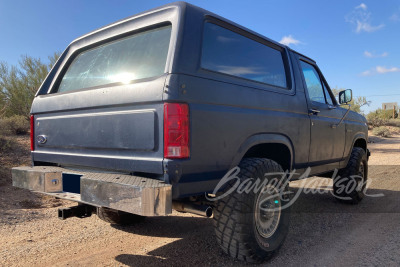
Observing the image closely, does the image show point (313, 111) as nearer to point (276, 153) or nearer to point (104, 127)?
point (276, 153)

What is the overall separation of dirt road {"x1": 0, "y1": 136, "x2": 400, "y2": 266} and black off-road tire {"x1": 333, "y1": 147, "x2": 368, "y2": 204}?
15 centimetres

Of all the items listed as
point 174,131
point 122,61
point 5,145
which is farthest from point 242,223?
point 5,145

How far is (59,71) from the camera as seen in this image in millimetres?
3459

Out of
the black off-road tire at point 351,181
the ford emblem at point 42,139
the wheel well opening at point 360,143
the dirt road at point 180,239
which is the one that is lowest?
the dirt road at point 180,239

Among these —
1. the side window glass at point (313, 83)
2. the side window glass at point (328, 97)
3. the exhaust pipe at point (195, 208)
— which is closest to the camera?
the exhaust pipe at point (195, 208)

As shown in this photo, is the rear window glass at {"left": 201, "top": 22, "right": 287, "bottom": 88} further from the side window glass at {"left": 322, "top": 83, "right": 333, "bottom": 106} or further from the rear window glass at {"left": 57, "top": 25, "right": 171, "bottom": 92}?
the side window glass at {"left": 322, "top": 83, "right": 333, "bottom": 106}

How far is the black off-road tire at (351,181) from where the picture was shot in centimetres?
486

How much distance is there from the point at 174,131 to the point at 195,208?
717 millimetres

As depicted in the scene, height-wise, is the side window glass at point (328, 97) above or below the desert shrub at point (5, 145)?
above

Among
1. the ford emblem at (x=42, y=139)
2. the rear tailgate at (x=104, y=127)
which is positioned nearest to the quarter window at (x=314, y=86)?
the rear tailgate at (x=104, y=127)

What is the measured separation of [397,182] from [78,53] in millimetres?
6822

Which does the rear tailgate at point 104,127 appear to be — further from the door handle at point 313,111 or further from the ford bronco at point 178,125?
the door handle at point 313,111

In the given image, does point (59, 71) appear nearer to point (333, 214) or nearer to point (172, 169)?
point (172, 169)

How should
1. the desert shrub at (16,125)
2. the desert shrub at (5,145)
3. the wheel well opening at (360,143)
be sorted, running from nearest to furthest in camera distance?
1. the wheel well opening at (360,143)
2. the desert shrub at (5,145)
3. the desert shrub at (16,125)
